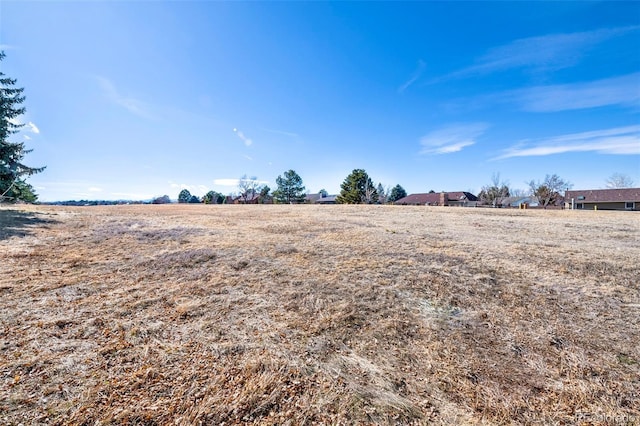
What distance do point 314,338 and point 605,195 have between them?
6092 cm

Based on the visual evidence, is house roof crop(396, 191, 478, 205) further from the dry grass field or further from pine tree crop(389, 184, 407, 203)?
the dry grass field

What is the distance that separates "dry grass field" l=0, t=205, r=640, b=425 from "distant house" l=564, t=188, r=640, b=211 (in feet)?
169

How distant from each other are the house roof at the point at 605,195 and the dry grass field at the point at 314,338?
51789mm

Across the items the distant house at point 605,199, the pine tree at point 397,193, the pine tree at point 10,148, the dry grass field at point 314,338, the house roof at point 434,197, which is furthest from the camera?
the pine tree at point 397,193

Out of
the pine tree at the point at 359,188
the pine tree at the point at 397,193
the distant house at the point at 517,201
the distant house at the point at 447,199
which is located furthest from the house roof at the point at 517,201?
the pine tree at the point at 359,188

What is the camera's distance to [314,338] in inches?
125

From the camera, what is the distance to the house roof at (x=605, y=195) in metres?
40.1

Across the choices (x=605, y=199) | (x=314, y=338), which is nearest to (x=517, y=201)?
(x=605, y=199)

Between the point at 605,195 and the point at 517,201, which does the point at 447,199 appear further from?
the point at 605,195

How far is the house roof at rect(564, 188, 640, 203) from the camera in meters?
40.1

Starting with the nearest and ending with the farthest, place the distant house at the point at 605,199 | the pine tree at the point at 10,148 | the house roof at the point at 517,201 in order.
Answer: the pine tree at the point at 10,148 → the distant house at the point at 605,199 → the house roof at the point at 517,201

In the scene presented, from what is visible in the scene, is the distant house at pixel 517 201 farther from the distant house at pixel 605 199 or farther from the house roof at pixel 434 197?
the distant house at pixel 605 199

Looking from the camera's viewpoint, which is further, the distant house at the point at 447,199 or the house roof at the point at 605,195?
the distant house at the point at 447,199

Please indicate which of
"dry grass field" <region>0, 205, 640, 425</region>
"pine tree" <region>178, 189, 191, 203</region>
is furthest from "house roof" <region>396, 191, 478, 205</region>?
"pine tree" <region>178, 189, 191, 203</region>
